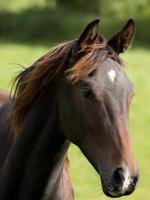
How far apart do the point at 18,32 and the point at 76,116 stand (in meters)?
22.4

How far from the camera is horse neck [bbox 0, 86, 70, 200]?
4.02 m

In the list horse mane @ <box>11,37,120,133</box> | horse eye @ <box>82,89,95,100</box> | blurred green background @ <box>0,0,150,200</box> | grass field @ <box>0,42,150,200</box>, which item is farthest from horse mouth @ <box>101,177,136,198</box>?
blurred green background @ <box>0,0,150,200</box>

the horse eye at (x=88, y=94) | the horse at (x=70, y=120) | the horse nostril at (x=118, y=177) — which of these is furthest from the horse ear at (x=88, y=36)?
the horse nostril at (x=118, y=177)

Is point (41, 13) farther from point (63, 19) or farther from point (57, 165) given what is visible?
point (57, 165)

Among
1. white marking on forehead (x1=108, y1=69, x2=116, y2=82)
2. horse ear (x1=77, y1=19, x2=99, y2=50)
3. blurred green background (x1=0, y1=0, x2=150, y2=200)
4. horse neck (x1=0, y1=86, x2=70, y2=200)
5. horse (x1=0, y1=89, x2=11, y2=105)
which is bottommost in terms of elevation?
blurred green background (x1=0, y1=0, x2=150, y2=200)

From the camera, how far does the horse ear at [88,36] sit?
3732 mm

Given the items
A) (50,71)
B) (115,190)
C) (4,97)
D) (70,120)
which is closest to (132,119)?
(4,97)

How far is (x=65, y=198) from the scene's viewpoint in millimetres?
4293

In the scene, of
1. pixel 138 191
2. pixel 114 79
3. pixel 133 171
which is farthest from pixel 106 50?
pixel 138 191

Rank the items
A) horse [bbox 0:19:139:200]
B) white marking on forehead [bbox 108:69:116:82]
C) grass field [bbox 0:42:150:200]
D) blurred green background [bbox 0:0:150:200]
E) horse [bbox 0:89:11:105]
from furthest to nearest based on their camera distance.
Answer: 1. blurred green background [bbox 0:0:150:200]
2. grass field [bbox 0:42:150:200]
3. horse [bbox 0:89:11:105]
4. white marking on forehead [bbox 108:69:116:82]
5. horse [bbox 0:19:139:200]

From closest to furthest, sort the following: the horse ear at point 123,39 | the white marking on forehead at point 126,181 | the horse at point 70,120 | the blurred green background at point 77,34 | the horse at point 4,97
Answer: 1. the white marking on forehead at point 126,181
2. the horse at point 70,120
3. the horse ear at point 123,39
4. the horse at point 4,97
5. the blurred green background at point 77,34

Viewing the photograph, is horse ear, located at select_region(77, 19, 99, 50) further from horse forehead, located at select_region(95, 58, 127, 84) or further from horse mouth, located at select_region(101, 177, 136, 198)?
horse mouth, located at select_region(101, 177, 136, 198)

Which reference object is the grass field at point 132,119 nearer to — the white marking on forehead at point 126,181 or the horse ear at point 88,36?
the horse ear at point 88,36

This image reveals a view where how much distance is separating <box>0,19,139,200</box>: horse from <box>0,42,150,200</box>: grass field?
0.31 m
